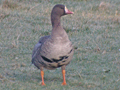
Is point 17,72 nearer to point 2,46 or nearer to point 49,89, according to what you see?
point 49,89

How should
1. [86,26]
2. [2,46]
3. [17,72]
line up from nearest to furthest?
[17,72] → [2,46] → [86,26]

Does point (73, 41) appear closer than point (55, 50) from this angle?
No

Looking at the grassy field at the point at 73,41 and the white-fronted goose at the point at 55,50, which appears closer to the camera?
the white-fronted goose at the point at 55,50

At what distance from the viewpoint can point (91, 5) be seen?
11.2 meters

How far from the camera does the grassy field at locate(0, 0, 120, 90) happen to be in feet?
16.3

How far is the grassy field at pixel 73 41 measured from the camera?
4965mm

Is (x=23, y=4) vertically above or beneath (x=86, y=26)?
above

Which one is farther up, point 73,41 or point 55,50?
point 55,50

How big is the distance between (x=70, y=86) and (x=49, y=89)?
0.42 metres

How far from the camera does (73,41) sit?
24.6 ft

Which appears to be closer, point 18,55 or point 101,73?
point 101,73

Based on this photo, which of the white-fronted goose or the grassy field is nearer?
the white-fronted goose

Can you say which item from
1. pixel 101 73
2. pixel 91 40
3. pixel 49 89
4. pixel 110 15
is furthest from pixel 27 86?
pixel 110 15

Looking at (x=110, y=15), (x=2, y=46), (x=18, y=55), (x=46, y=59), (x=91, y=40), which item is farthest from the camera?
(x=110, y=15)
